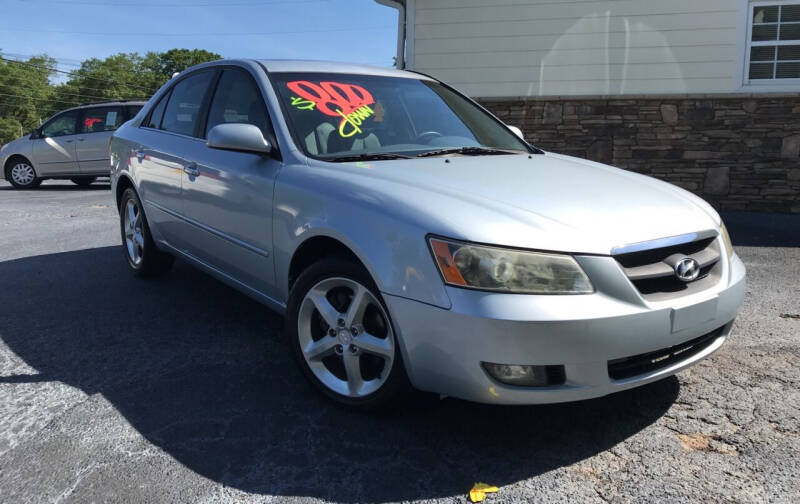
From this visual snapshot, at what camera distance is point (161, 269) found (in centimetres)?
516

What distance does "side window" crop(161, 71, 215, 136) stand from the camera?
14.0 feet

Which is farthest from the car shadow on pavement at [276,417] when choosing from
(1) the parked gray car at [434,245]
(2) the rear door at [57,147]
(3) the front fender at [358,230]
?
(2) the rear door at [57,147]

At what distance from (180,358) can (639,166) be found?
770 cm

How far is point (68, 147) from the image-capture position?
14.0 metres

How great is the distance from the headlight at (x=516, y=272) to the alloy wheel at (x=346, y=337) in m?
0.44

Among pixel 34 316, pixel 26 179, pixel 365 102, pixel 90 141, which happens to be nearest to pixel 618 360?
pixel 365 102

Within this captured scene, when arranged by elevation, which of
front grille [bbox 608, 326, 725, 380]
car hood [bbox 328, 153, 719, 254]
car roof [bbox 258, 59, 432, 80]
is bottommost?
front grille [bbox 608, 326, 725, 380]

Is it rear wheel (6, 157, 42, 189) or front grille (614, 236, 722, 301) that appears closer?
front grille (614, 236, 722, 301)

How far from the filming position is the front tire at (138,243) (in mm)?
4988

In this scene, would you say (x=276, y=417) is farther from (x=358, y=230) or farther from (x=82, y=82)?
(x=82, y=82)

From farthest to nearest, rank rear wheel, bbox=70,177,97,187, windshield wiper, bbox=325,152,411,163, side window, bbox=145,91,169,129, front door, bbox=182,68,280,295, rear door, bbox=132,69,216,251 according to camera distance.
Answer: rear wheel, bbox=70,177,97,187
side window, bbox=145,91,169,129
rear door, bbox=132,69,216,251
front door, bbox=182,68,280,295
windshield wiper, bbox=325,152,411,163

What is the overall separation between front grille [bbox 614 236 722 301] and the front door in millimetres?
1721

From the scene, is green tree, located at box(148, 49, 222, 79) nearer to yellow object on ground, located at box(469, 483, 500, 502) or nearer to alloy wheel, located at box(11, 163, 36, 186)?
alloy wheel, located at box(11, 163, 36, 186)

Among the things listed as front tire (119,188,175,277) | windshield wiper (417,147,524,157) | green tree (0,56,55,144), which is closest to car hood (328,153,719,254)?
windshield wiper (417,147,524,157)
